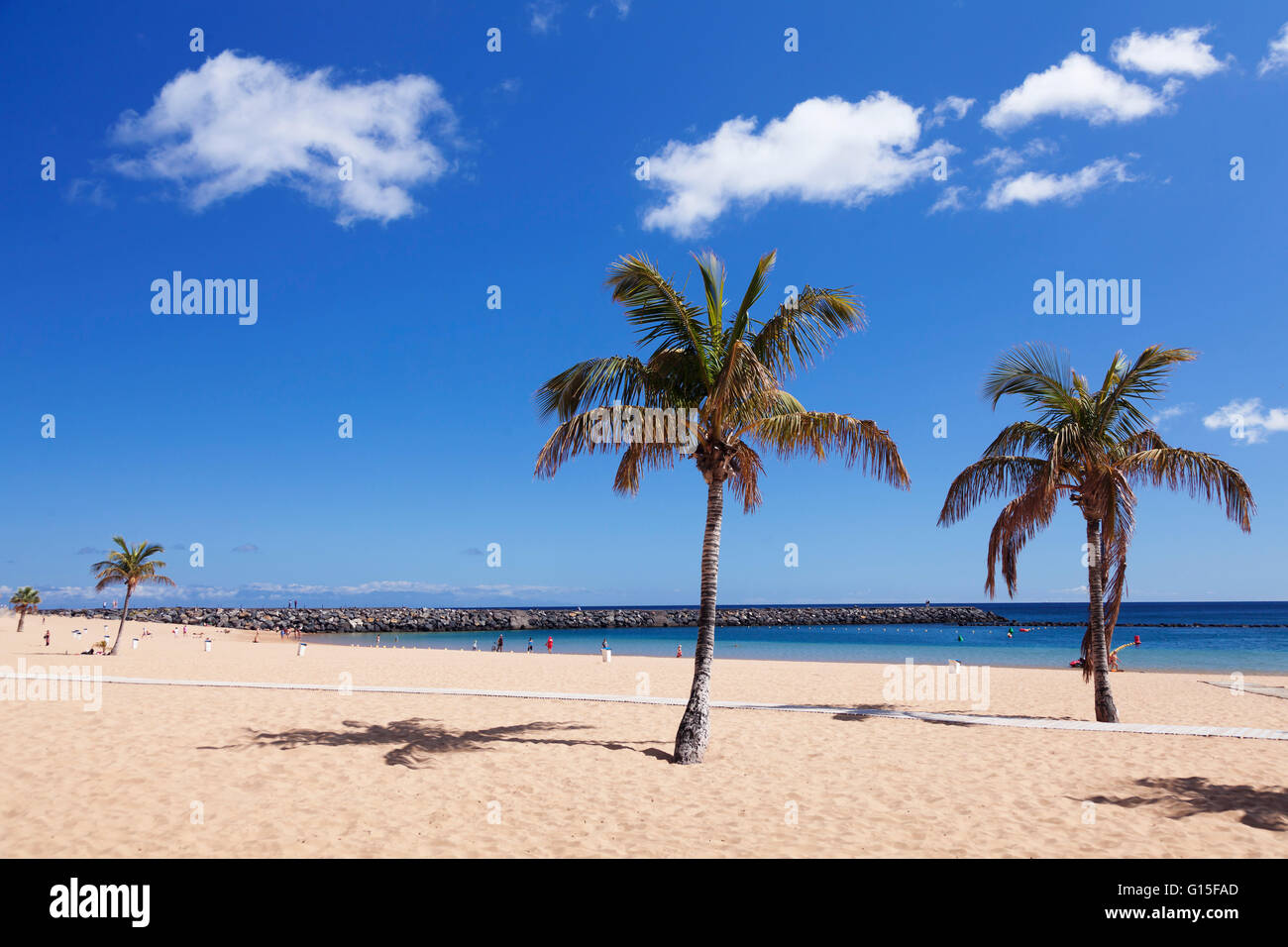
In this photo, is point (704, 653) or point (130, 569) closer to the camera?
point (704, 653)

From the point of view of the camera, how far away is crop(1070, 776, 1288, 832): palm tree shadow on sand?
7.66 metres

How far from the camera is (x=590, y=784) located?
9078mm

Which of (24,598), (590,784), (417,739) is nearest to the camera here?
(590,784)

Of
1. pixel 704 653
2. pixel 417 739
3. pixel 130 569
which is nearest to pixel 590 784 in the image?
pixel 704 653

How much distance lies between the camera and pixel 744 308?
35.7ft

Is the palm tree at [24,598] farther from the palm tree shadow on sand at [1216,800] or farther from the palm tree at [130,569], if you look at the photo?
the palm tree shadow on sand at [1216,800]

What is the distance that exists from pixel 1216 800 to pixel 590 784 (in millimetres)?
7838

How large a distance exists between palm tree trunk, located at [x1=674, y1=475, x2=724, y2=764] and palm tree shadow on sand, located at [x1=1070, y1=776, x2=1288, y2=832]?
515 cm

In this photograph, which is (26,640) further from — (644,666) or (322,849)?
(322,849)

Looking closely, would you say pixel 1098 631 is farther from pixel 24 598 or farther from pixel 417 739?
pixel 24 598

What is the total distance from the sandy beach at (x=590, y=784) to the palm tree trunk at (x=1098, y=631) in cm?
171
